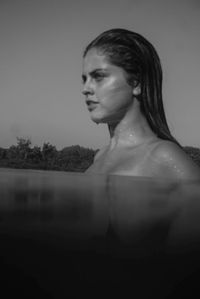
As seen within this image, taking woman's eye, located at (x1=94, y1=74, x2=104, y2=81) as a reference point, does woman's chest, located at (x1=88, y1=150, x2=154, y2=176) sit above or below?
below

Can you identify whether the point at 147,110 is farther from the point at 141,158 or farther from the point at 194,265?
the point at 194,265

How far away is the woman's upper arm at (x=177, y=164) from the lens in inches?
52.1

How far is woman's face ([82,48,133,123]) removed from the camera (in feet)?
5.31

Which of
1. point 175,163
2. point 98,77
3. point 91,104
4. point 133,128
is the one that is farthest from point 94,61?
point 175,163

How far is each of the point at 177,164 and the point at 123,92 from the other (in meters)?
0.47

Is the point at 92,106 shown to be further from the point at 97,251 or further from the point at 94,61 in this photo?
the point at 97,251

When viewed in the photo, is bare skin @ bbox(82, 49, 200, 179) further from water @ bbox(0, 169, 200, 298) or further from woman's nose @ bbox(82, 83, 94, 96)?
water @ bbox(0, 169, 200, 298)

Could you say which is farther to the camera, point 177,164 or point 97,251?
point 177,164

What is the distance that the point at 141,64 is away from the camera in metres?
1.68

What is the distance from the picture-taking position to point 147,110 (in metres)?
1.68

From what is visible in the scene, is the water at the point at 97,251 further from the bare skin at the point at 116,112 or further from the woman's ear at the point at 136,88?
the woman's ear at the point at 136,88

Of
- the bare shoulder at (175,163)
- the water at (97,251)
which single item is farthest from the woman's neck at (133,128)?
the water at (97,251)

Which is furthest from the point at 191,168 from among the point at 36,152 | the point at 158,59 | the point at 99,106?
the point at 36,152

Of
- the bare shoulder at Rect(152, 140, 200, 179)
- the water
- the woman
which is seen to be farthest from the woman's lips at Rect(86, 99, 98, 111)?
the water
